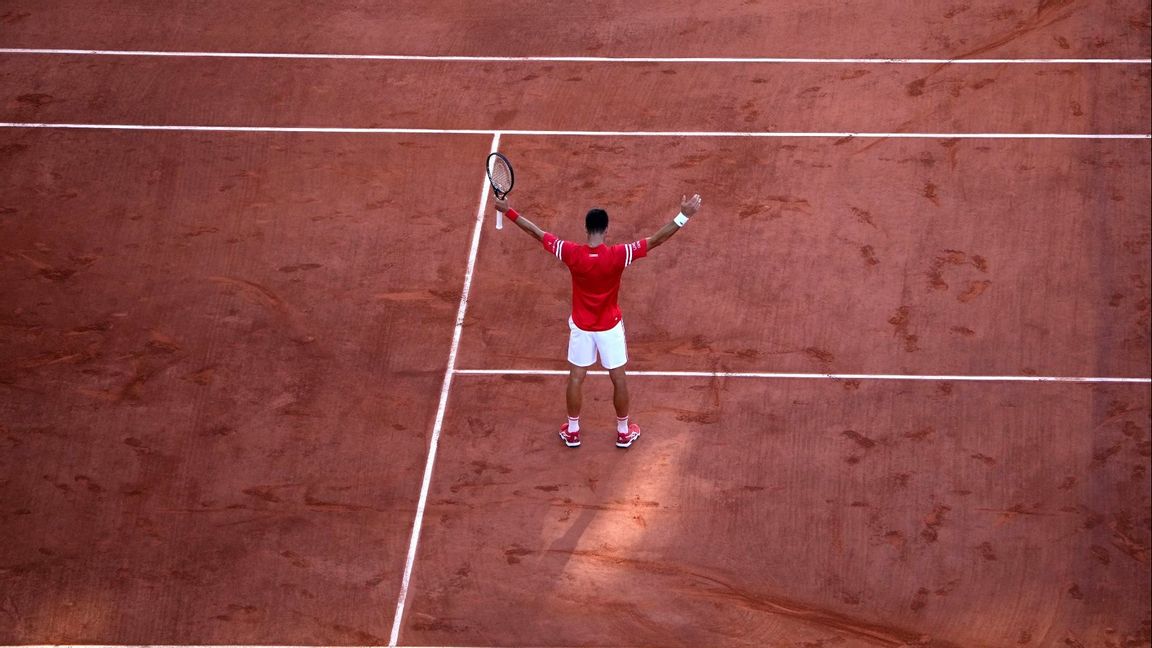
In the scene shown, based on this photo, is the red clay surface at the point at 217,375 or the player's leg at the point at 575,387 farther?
the player's leg at the point at 575,387

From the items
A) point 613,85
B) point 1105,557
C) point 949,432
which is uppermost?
point 613,85

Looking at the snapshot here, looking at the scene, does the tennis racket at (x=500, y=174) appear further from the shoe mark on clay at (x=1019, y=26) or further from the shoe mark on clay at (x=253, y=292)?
the shoe mark on clay at (x=1019, y=26)

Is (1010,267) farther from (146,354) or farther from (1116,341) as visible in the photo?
(146,354)

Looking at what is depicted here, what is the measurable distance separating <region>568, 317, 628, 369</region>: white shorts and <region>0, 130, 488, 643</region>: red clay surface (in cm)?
148

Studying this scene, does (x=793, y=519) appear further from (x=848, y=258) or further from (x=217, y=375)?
(x=217, y=375)

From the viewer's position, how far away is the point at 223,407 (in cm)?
983

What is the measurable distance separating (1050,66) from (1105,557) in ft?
20.8

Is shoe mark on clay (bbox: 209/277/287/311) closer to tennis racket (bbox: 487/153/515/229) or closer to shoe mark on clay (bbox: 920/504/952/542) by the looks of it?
tennis racket (bbox: 487/153/515/229)

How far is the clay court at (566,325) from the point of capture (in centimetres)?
843

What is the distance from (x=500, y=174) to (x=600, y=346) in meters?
1.36

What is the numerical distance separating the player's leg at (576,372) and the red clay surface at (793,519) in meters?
0.18

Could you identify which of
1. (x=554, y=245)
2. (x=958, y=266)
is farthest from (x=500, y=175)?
(x=958, y=266)

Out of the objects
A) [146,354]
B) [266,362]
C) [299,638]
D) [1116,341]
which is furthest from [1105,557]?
[146,354]

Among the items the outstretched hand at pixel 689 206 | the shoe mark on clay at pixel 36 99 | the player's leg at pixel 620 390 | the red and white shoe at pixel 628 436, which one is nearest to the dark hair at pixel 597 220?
the outstretched hand at pixel 689 206
